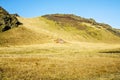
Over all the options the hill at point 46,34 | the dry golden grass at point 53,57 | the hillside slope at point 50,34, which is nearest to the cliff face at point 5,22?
the hill at point 46,34

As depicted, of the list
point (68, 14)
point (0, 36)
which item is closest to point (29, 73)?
point (0, 36)

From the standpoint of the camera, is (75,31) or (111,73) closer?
(111,73)

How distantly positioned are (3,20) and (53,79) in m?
79.9

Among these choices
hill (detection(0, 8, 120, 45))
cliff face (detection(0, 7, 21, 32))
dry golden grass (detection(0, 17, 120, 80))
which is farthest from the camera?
cliff face (detection(0, 7, 21, 32))

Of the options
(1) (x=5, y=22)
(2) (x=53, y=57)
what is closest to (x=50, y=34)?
(1) (x=5, y=22)

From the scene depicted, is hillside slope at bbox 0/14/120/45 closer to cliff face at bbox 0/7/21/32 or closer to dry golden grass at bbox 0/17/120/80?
dry golden grass at bbox 0/17/120/80

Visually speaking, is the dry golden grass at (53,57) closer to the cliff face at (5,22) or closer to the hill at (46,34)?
the hill at (46,34)

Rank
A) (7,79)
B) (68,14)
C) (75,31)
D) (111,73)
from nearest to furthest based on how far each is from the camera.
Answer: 1. (7,79)
2. (111,73)
3. (75,31)
4. (68,14)

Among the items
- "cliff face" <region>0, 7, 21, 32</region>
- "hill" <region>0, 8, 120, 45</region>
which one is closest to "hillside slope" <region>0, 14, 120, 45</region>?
"hill" <region>0, 8, 120, 45</region>

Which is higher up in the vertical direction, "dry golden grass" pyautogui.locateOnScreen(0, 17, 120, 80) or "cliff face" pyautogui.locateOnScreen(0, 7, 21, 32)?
"cliff face" pyautogui.locateOnScreen(0, 7, 21, 32)

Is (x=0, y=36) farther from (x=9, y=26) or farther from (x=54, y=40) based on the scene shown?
(x=54, y=40)

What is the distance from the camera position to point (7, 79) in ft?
65.0

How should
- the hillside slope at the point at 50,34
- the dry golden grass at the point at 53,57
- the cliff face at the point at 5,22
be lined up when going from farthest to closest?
1. the cliff face at the point at 5,22
2. the hillside slope at the point at 50,34
3. the dry golden grass at the point at 53,57

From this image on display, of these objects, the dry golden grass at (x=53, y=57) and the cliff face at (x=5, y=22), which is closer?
the dry golden grass at (x=53, y=57)
